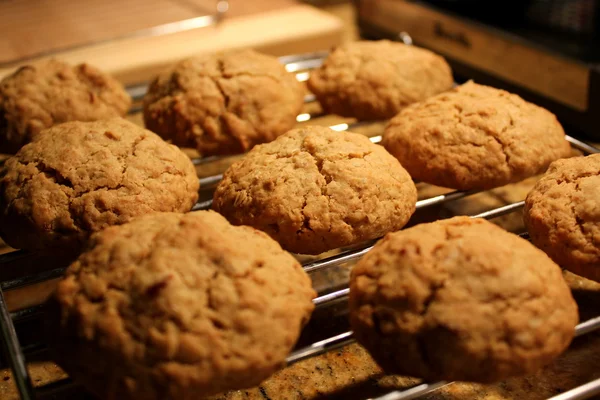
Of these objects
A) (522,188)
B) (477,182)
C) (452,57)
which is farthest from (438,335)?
(452,57)

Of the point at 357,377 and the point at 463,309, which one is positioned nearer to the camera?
the point at 463,309

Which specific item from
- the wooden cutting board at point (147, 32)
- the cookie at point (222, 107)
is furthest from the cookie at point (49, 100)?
the wooden cutting board at point (147, 32)

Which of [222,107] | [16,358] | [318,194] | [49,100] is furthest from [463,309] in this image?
[49,100]

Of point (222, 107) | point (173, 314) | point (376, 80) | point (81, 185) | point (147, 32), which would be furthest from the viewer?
point (147, 32)

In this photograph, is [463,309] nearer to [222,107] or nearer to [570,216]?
[570,216]

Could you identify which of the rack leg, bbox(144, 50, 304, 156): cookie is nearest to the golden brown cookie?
bbox(144, 50, 304, 156): cookie

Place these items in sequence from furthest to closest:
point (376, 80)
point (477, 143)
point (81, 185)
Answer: point (376, 80) < point (477, 143) < point (81, 185)

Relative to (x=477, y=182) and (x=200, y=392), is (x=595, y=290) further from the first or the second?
(x=200, y=392)
